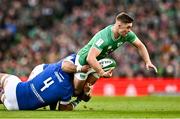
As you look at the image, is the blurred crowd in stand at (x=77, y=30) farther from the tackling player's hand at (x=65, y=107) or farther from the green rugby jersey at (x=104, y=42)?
the green rugby jersey at (x=104, y=42)

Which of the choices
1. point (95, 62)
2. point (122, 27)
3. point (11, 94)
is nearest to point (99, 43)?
point (95, 62)

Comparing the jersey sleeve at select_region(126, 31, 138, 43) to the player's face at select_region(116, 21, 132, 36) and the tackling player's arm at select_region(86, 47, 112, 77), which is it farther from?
the tackling player's arm at select_region(86, 47, 112, 77)

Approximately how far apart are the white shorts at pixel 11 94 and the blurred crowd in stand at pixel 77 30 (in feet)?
49.1

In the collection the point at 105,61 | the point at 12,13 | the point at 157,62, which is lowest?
the point at 157,62

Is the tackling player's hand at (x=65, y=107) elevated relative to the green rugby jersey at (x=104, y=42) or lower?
lower

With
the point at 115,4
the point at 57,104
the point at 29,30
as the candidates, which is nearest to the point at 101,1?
the point at 115,4

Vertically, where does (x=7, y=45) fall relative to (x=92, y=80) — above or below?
below

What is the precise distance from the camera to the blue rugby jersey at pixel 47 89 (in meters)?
16.2

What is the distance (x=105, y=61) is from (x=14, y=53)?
17.4 meters

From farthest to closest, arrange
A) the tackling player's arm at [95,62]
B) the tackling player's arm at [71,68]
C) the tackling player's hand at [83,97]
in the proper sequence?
the tackling player's hand at [83,97] < the tackling player's arm at [71,68] < the tackling player's arm at [95,62]

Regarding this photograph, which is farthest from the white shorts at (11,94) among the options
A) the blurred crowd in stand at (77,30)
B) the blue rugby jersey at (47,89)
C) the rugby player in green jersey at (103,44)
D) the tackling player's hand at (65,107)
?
the blurred crowd in stand at (77,30)

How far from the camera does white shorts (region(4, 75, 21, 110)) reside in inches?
641

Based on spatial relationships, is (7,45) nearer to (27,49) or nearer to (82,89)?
(27,49)

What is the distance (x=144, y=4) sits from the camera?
34281mm
